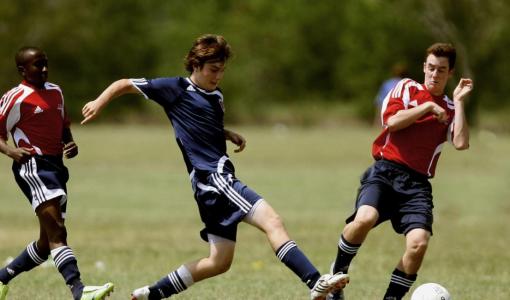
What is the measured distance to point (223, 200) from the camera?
286 inches

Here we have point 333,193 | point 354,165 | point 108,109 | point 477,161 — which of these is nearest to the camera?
point 333,193

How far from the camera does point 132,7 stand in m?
54.4

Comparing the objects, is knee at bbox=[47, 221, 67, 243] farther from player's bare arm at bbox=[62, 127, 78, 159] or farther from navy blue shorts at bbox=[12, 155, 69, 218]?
player's bare arm at bbox=[62, 127, 78, 159]

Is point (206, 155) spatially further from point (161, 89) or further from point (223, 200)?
point (161, 89)

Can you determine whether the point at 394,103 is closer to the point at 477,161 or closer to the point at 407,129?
the point at 407,129

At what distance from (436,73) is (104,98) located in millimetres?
2304

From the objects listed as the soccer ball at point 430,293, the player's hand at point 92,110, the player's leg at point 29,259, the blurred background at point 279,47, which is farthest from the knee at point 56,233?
the blurred background at point 279,47

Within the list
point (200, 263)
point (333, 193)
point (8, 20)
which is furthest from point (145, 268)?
point (8, 20)

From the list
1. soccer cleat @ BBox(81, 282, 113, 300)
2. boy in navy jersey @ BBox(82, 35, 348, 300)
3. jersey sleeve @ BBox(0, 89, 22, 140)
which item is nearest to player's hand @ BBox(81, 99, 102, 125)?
boy in navy jersey @ BBox(82, 35, 348, 300)

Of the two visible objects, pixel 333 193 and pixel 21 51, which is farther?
pixel 333 193

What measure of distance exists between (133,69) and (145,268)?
4354 centimetres


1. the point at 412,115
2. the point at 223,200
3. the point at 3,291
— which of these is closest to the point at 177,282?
the point at 223,200

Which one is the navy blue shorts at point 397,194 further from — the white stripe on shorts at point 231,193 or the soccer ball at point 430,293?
the white stripe on shorts at point 231,193

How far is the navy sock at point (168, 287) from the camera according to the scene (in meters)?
7.49
